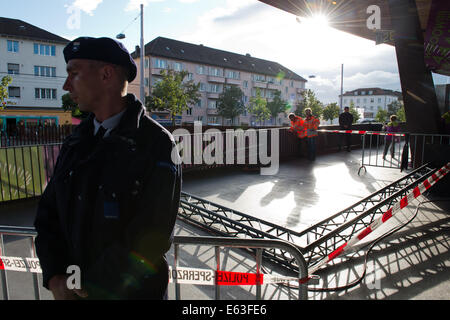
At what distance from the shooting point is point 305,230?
14.7 feet

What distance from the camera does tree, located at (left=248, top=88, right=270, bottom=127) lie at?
216ft

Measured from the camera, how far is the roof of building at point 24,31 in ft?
148

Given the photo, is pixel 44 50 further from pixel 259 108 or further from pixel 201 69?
pixel 259 108

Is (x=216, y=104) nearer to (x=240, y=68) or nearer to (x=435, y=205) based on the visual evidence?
(x=240, y=68)

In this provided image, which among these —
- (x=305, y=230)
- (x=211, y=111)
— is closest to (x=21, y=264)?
(x=305, y=230)

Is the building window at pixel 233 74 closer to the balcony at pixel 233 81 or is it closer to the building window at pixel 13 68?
the balcony at pixel 233 81

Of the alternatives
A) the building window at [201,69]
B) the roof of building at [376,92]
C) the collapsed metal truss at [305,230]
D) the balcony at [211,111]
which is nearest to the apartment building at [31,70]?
the building window at [201,69]

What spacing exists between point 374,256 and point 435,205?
3.65 meters

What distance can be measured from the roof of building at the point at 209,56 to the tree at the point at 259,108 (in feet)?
38.6

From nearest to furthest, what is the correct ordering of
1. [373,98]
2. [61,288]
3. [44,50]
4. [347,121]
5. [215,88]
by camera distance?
[61,288]
[347,121]
[44,50]
[215,88]
[373,98]

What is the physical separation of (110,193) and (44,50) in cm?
5612

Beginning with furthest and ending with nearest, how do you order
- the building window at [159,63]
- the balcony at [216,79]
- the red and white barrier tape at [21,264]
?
the balcony at [216,79]
the building window at [159,63]
the red and white barrier tape at [21,264]
